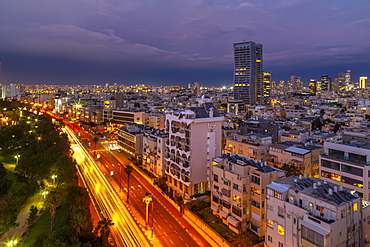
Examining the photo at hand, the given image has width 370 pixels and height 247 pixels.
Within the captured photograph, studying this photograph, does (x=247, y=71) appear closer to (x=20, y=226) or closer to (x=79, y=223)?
(x=20, y=226)

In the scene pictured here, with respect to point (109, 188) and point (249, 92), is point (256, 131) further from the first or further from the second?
point (249, 92)

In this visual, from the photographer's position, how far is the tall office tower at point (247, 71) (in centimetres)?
13550

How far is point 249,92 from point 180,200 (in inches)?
4476

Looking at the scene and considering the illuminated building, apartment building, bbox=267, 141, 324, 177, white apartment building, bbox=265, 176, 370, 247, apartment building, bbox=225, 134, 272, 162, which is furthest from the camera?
the illuminated building

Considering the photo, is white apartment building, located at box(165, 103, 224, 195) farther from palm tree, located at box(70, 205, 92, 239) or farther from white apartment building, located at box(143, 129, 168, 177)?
palm tree, located at box(70, 205, 92, 239)

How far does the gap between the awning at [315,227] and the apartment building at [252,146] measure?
2030 cm

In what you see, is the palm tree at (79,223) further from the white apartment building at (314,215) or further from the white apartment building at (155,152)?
the white apartment building at (155,152)

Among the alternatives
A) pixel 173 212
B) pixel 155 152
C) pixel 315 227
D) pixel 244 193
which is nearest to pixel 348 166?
pixel 244 193

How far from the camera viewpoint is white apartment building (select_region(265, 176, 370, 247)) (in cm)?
1619

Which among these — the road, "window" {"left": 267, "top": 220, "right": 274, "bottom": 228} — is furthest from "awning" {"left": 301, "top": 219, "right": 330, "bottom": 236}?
the road

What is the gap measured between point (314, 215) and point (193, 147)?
1797 centimetres

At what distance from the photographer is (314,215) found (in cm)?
1703

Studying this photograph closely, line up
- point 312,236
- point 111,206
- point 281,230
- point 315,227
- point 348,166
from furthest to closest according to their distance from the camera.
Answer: point 111,206 → point 348,166 → point 281,230 → point 312,236 → point 315,227

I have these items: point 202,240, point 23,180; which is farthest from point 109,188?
point 202,240
